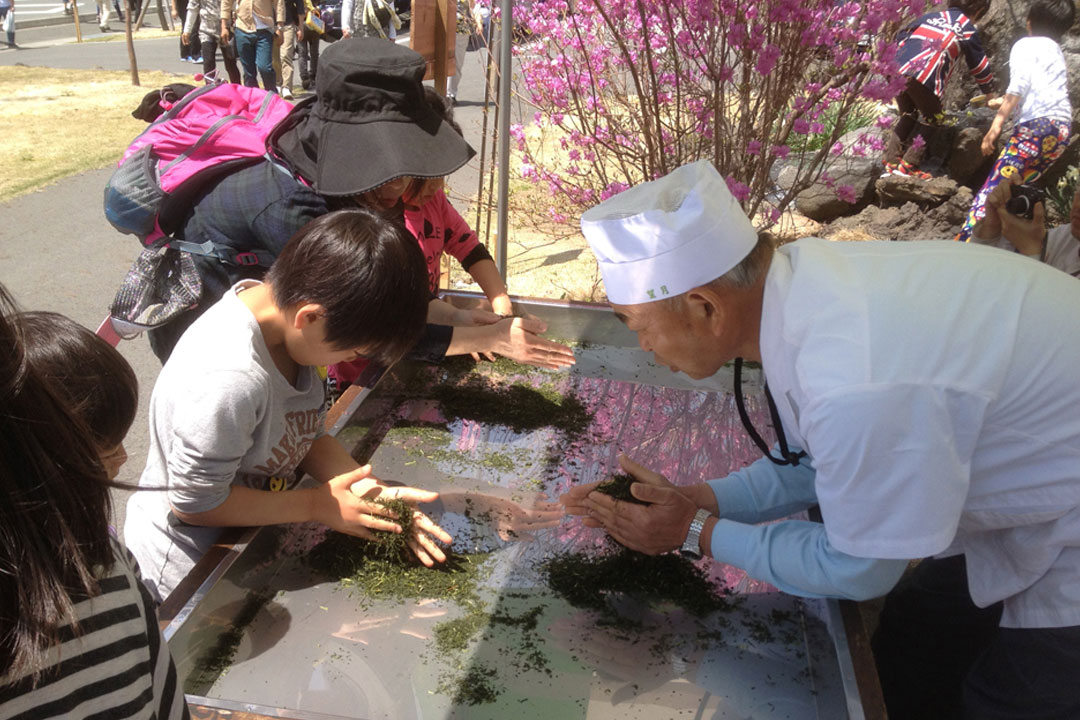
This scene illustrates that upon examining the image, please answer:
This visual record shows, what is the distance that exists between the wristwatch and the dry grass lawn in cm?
685

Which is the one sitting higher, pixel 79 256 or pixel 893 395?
pixel 893 395

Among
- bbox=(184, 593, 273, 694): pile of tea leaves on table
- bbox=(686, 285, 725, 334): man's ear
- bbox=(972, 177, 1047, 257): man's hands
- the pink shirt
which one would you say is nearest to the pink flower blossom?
bbox=(972, 177, 1047, 257): man's hands

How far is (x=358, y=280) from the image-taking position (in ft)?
4.91

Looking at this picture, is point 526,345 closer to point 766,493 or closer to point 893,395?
point 766,493

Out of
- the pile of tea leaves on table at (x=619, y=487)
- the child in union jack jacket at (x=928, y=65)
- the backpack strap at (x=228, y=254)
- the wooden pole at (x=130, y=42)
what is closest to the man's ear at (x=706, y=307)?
the pile of tea leaves on table at (x=619, y=487)

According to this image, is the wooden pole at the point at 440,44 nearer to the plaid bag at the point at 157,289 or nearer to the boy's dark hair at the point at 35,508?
the plaid bag at the point at 157,289

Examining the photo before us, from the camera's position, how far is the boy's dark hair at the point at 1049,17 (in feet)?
15.7

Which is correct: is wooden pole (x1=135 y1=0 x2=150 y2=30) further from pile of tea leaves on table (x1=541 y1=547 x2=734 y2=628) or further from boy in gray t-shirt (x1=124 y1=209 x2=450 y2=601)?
pile of tea leaves on table (x1=541 y1=547 x2=734 y2=628)

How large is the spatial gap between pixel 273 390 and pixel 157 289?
678 mm

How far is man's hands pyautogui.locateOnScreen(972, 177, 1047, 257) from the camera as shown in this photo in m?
3.21

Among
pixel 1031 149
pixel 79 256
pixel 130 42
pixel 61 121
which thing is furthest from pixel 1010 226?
pixel 130 42

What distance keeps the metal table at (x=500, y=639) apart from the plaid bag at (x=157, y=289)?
1.52 ft

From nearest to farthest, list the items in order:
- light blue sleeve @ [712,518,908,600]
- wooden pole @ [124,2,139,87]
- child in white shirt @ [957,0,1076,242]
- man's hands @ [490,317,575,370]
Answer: light blue sleeve @ [712,518,908,600], man's hands @ [490,317,575,370], child in white shirt @ [957,0,1076,242], wooden pole @ [124,2,139,87]

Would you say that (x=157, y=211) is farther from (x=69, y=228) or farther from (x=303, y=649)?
(x=69, y=228)
